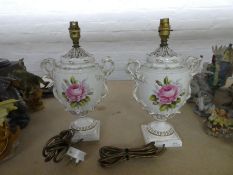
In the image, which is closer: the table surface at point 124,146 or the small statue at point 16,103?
the table surface at point 124,146

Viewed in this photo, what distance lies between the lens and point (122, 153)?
0.54 metres

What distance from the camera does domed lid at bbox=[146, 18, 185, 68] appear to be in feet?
1.78

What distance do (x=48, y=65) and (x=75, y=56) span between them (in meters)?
0.09

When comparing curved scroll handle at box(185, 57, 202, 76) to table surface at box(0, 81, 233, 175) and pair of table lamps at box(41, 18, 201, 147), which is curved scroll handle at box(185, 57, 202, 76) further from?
table surface at box(0, 81, 233, 175)

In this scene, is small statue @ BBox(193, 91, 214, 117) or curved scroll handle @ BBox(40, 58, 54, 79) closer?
curved scroll handle @ BBox(40, 58, 54, 79)

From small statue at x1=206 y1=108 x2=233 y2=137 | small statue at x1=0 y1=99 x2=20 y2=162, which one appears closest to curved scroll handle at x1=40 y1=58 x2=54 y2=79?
small statue at x1=0 y1=99 x2=20 y2=162

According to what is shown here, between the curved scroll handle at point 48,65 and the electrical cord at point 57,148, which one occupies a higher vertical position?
the curved scroll handle at point 48,65

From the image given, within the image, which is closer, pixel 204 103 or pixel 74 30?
pixel 74 30

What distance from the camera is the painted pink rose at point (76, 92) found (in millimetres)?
573

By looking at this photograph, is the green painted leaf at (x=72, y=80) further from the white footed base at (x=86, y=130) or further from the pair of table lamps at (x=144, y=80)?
the white footed base at (x=86, y=130)

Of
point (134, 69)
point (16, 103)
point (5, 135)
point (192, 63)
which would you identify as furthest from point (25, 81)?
point (192, 63)

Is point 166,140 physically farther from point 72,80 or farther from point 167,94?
point 72,80

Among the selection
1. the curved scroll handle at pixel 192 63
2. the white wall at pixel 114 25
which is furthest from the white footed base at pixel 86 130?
Result: the white wall at pixel 114 25

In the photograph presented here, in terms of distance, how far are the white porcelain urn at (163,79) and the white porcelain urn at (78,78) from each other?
81mm
